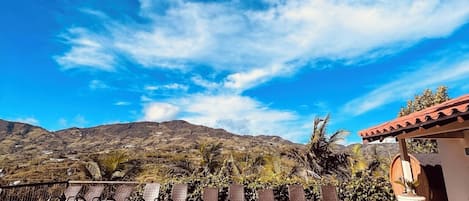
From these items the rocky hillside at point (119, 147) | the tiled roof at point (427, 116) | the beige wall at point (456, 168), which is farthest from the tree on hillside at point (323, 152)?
the tiled roof at point (427, 116)

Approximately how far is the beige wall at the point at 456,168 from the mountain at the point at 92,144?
25.9 ft

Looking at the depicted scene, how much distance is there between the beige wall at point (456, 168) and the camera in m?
4.91

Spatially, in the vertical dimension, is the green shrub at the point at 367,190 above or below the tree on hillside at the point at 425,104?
below

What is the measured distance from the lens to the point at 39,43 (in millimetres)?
15891

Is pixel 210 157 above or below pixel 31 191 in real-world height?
above

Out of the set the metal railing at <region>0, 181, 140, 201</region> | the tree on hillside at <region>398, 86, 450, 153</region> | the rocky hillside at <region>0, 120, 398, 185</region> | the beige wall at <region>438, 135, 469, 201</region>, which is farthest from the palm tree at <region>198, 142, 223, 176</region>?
the tree on hillside at <region>398, 86, 450, 153</region>

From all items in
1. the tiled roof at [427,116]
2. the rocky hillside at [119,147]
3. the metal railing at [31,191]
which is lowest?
the metal railing at [31,191]

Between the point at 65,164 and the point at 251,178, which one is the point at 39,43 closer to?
the point at 65,164

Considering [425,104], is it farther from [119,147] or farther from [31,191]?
[119,147]

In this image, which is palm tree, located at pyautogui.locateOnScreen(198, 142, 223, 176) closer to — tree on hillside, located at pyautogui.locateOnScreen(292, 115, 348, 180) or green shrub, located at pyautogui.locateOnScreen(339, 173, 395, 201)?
tree on hillside, located at pyautogui.locateOnScreen(292, 115, 348, 180)

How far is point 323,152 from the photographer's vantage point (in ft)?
40.3

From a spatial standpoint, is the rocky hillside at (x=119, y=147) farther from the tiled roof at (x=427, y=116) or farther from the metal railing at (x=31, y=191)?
the tiled roof at (x=427, y=116)

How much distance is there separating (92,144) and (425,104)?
31.4m

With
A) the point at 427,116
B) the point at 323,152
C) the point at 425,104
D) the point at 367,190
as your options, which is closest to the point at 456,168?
the point at 367,190
